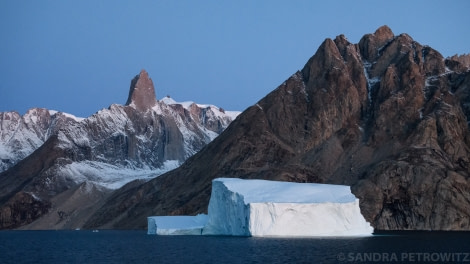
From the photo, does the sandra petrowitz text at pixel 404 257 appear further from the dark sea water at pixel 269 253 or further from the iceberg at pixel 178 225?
the iceberg at pixel 178 225

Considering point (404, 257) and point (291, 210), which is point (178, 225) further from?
point (404, 257)

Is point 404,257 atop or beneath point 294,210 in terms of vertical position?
beneath

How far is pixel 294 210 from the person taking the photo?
334 ft

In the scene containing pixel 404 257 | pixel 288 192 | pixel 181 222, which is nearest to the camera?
pixel 404 257

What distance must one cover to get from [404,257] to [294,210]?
30.4m

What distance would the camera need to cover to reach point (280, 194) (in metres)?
104

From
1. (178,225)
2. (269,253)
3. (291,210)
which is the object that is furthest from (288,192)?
(178,225)

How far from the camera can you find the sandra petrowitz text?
69106 mm

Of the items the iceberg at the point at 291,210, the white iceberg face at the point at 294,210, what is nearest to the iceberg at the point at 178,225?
the iceberg at the point at 291,210

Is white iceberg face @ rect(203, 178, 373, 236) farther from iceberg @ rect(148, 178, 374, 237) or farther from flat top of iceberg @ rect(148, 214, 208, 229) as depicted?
flat top of iceberg @ rect(148, 214, 208, 229)

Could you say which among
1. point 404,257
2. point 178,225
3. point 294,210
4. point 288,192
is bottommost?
point 404,257

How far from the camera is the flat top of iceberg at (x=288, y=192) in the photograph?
103 m

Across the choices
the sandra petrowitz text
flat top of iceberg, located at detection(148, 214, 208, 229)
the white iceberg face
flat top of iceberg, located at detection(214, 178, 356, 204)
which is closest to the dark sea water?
the sandra petrowitz text

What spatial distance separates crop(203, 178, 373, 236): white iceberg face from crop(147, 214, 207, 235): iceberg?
17.6 m
